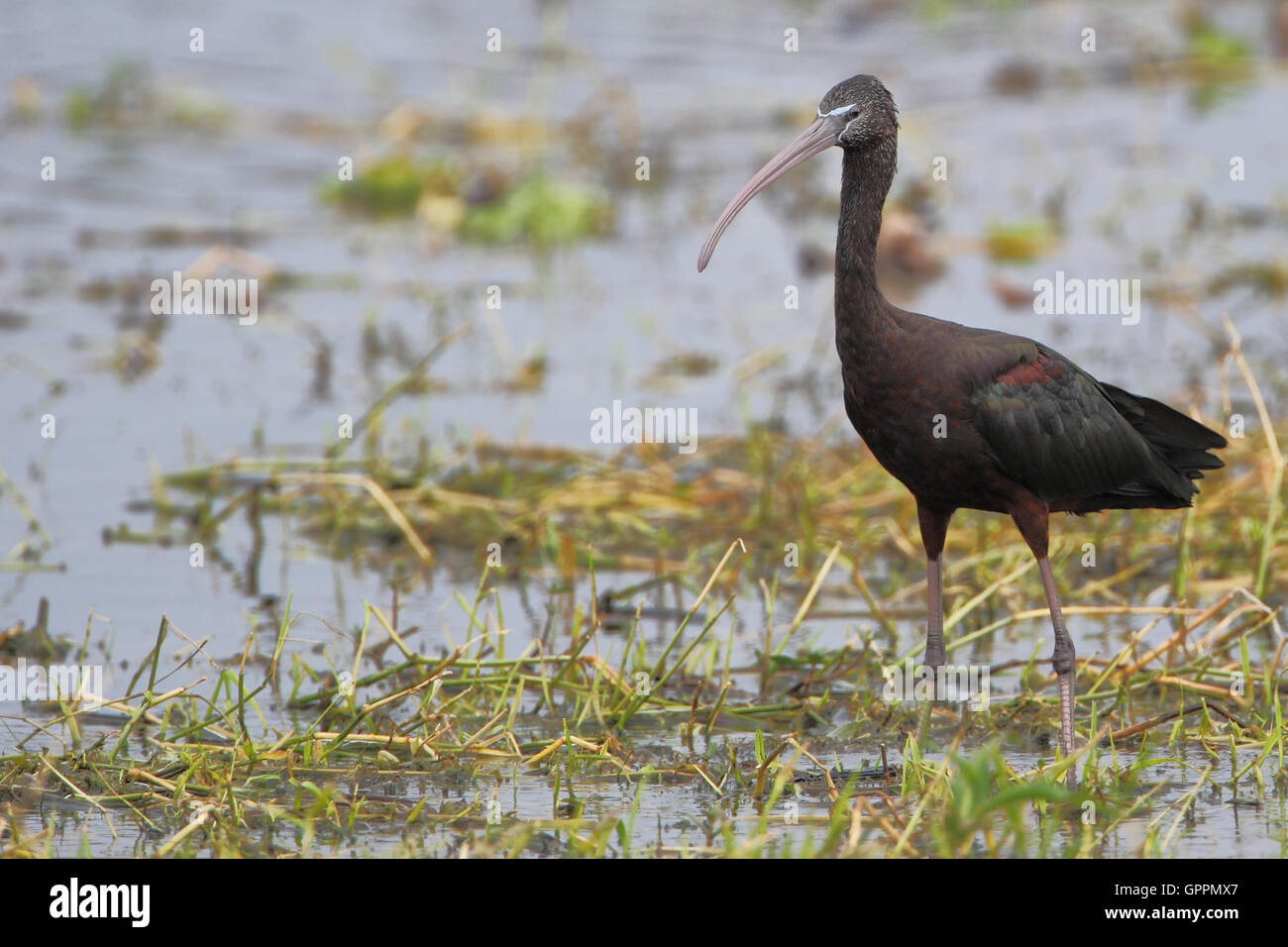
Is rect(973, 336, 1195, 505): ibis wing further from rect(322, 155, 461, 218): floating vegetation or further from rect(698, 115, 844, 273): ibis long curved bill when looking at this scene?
rect(322, 155, 461, 218): floating vegetation

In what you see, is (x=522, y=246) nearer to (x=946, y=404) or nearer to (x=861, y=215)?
(x=861, y=215)

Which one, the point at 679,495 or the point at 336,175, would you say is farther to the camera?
the point at 336,175

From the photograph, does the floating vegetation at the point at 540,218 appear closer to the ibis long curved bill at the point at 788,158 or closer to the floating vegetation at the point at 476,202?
the floating vegetation at the point at 476,202

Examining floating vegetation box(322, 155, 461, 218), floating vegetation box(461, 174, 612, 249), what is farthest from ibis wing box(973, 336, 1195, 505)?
floating vegetation box(322, 155, 461, 218)

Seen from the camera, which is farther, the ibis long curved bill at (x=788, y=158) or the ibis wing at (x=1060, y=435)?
the ibis long curved bill at (x=788, y=158)

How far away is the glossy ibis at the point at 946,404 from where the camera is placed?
5.97 meters

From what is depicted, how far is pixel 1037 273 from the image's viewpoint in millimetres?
12883

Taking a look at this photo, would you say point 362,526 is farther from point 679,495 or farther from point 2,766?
point 2,766

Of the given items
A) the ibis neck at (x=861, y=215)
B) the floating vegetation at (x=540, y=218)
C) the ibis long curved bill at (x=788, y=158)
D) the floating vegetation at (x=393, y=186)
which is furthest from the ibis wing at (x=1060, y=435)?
the floating vegetation at (x=393, y=186)

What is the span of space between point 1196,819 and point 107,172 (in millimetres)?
12266

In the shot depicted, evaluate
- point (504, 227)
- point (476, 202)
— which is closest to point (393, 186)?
point (476, 202)

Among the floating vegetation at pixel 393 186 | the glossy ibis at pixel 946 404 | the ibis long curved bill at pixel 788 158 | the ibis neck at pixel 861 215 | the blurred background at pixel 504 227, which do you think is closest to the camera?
the glossy ibis at pixel 946 404

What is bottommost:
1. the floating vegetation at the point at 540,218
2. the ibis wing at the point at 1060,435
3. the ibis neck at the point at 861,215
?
the ibis wing at the point at 1060,435

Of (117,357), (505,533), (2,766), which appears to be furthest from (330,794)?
(117,357)
